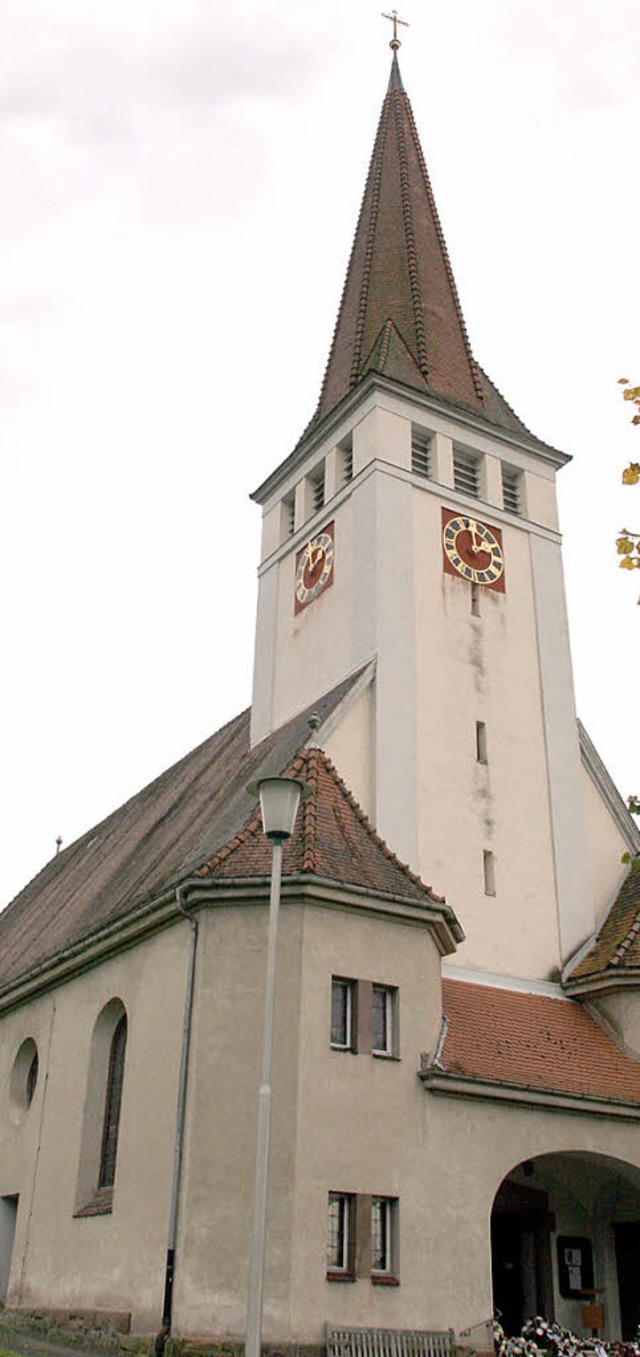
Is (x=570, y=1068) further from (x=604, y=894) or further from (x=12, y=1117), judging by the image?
(x=12, y=1117)

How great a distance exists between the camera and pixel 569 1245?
17.9 m

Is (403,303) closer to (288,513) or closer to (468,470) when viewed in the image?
(468,470)

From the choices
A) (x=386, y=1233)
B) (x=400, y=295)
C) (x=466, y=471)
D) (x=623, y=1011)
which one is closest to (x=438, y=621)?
(x=466, y=471)

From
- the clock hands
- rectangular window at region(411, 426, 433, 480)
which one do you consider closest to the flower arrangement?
the clock hands

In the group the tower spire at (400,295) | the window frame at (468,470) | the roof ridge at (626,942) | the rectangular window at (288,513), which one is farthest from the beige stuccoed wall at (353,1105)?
the tower spire at (400,295)

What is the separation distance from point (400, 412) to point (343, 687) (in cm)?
605

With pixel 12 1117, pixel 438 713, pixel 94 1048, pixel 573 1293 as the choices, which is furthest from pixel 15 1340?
pixel 438 713

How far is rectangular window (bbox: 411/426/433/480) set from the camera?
23453 mm

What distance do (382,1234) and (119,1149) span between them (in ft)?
12.5

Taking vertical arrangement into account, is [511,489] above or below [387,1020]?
above

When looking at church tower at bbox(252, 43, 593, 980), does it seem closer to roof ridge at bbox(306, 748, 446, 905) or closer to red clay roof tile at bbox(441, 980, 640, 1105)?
red clay roof tile at bbox(441, 980, 640, 1105)

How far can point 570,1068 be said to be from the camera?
679 inches

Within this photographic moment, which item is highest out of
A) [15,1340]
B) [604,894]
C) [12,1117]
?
[604,894]

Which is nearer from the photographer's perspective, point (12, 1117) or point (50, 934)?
point (12, 1117)
